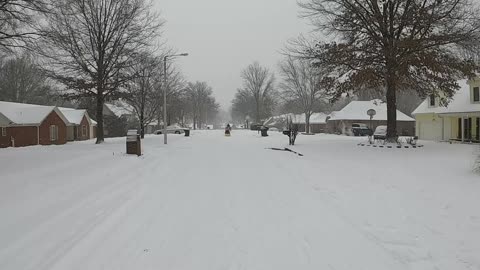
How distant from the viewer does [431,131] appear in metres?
34.7

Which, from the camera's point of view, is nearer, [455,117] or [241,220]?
[241,220]

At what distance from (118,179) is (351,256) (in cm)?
882

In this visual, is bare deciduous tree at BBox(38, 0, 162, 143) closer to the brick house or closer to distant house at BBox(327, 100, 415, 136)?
the brick house

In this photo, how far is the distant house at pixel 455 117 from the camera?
2938cm

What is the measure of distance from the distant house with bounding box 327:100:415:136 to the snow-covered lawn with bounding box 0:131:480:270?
48.5 m

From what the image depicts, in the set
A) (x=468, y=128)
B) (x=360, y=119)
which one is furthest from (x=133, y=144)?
(x=360, y=119)

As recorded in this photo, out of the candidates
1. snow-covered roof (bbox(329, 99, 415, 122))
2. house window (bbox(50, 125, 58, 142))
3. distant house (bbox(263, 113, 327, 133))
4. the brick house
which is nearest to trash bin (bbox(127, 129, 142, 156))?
the brick house

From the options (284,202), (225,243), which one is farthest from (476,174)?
(225,243)

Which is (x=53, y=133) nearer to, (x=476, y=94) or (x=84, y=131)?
(x=84, y=131)

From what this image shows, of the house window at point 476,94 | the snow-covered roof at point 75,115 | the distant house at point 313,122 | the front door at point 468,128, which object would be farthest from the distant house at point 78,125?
the house window at point 476,94

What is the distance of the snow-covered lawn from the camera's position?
218 inches

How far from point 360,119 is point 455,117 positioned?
29.0 m

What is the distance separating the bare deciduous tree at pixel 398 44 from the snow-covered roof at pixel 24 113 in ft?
91.4

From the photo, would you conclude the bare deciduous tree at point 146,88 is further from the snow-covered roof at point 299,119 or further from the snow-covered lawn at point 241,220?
Answer: the snow-covered lawn at point 241,220
